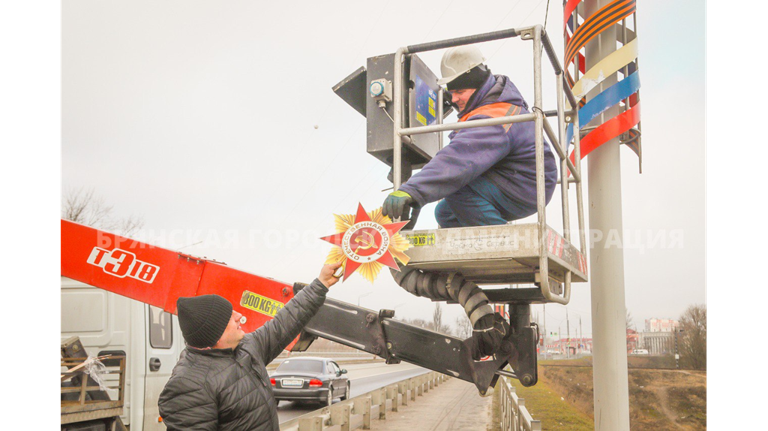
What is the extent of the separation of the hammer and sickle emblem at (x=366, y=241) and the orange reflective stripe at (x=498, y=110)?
3.33ft

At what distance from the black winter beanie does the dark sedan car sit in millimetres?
15530

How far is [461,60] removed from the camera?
386cm

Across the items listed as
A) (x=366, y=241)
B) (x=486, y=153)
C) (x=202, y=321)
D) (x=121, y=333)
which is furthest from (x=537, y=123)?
(x=121, y=333)

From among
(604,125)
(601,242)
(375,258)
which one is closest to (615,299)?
(601,242)

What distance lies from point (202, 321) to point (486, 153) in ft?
6.00

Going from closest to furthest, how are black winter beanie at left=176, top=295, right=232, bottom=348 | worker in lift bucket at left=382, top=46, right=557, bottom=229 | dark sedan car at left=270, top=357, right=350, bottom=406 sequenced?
black winter beanie at left=176, top=295, right=232, bottom=348
worker in lift bucket at left=382, top=46, right=557, bottom=229
dark sedan car at left=270, top=357, right=350, bottom=406

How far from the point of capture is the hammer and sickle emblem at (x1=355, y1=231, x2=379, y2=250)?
3234mm

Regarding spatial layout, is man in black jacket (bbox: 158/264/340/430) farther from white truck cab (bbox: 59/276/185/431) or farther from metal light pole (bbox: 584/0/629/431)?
white truck cab (bbox: 59/276/185/431)

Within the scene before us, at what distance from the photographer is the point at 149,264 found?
4.77 metres

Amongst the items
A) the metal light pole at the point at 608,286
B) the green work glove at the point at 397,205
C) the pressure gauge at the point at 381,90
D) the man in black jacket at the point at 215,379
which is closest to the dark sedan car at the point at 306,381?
the metal light pole at the point at 608,286

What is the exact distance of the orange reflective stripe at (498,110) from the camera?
3.64m

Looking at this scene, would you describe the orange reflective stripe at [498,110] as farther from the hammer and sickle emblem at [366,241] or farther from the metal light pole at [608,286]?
the metal light pole at [608,286]

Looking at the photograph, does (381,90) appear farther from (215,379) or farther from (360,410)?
(360,410)

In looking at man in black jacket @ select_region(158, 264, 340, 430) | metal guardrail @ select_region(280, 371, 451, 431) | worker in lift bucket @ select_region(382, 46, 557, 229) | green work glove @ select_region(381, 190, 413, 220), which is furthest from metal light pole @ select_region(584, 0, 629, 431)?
metal guardrail @ select_region(280, 371, 451, 431)
